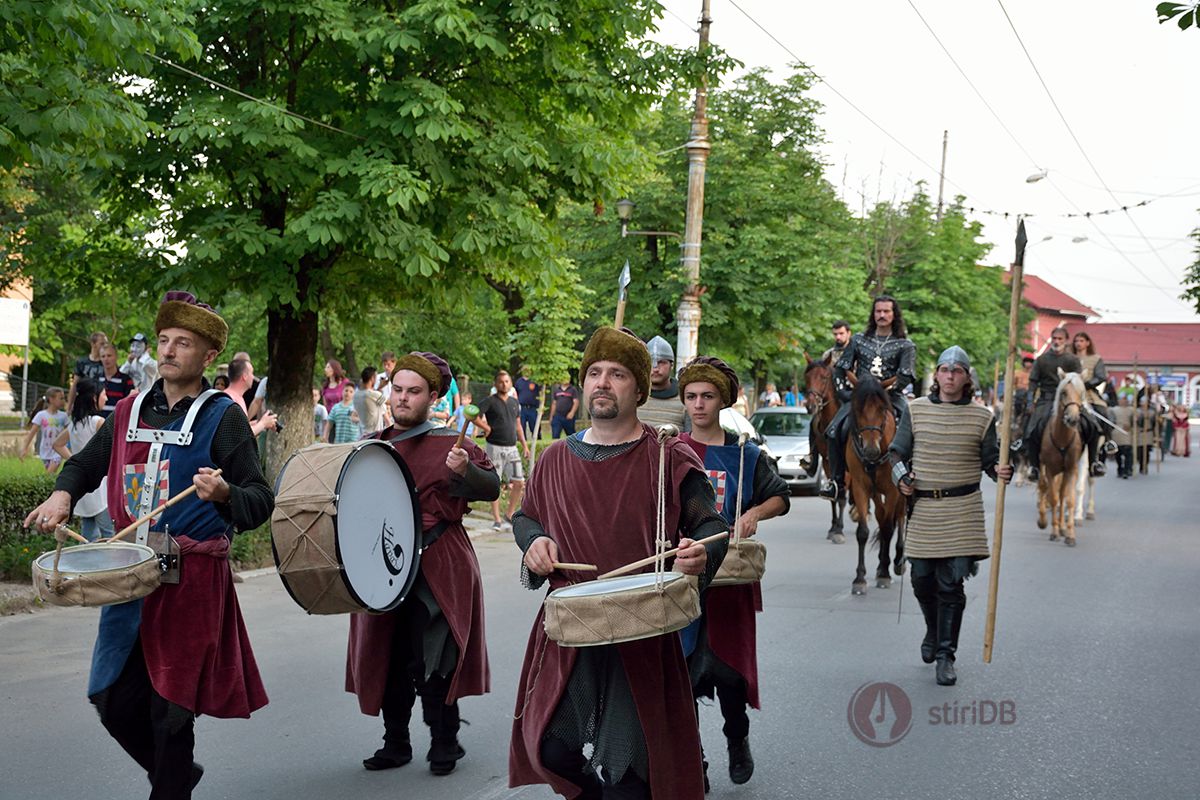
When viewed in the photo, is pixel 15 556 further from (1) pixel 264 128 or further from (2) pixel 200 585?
(2) pixel 200 585

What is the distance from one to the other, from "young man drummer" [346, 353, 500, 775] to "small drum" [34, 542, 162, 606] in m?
1.66

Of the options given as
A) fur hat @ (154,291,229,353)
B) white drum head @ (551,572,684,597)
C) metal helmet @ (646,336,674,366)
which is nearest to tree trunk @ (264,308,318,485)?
metal helmet @ (646,336,674,366)

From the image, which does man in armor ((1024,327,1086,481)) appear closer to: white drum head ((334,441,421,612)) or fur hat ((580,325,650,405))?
white drum head ((334,441,421,612))

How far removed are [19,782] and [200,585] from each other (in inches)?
72.4

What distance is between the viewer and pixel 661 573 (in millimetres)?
3953

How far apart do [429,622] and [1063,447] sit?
12598 mm

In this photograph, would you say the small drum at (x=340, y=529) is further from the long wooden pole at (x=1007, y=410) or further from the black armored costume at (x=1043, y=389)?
the black armored costume at (x=1043, y=389)

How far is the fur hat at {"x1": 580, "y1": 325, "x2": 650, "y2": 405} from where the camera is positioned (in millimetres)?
4457

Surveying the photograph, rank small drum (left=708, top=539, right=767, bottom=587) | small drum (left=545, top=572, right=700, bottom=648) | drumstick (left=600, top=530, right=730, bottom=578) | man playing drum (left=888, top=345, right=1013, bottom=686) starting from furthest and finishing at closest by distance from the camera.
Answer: man playing drum (left=888, top=345, right=1013, bottom=686) → small drum (left=708, top=539, right=767, bottom=587) → drumstick (left=600, top=530, right=730, bottom=578) → small drum (left=545, top=572, right=700, bottom=648)

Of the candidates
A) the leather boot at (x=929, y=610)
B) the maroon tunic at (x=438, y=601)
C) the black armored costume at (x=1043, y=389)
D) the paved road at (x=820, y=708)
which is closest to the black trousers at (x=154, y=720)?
the paved road at (x=820, y=708)

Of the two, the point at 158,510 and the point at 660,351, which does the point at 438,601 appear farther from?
the point at 660,351

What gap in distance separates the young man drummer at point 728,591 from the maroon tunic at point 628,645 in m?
1.26

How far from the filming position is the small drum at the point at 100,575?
437 centimetres

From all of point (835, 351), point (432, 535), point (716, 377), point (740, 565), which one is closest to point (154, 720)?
point (432, 535)
